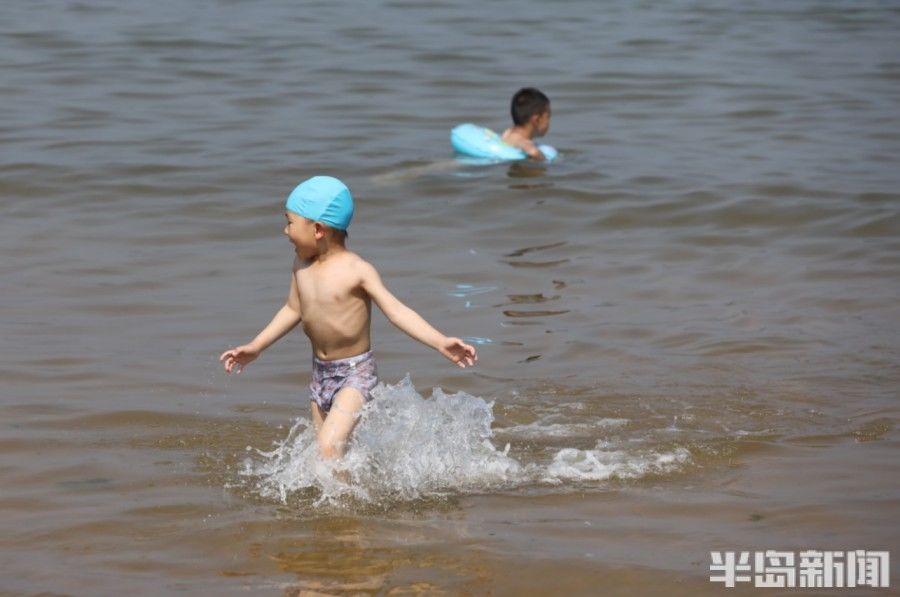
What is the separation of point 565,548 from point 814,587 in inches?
33.0

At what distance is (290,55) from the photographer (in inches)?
667

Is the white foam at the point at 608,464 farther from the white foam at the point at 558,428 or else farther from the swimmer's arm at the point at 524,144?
the swimmer's arm at the point at 524,144

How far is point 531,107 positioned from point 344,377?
685cm

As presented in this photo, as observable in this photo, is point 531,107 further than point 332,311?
Yes

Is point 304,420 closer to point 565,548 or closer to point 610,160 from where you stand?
point 565,548

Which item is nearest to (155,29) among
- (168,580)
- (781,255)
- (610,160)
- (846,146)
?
(610,160)

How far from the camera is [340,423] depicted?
5.56 metres

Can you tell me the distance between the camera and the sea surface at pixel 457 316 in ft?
16.8

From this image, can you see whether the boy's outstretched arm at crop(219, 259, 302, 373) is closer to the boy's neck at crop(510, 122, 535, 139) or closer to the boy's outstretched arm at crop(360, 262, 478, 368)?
the boy's outstretched arm at crop(360, 262, 478, 368)

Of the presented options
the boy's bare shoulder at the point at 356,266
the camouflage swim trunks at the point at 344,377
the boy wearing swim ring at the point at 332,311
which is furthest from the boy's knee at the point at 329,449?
the boy's bare shoulder at the point at 356,266

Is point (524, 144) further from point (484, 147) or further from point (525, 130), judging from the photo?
point (484, 147)

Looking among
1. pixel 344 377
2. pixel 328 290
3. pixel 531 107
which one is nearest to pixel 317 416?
pixel 344 377

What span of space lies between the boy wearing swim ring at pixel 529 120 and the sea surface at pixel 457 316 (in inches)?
12.2

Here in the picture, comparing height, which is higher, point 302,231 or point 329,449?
point 302,231
